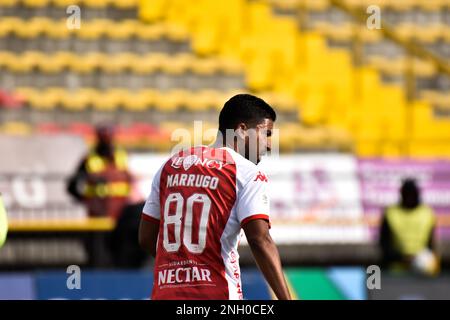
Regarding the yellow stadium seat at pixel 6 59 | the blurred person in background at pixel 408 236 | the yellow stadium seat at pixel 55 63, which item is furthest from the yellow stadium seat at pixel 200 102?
the blurred person in background at pixel 408 236

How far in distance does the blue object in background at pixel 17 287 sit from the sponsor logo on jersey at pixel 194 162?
216 inches

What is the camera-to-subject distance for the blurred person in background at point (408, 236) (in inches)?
611

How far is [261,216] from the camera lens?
6.67 meters

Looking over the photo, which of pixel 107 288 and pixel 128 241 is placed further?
pixel 128 241

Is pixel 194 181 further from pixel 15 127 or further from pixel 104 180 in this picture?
pixel 15 127

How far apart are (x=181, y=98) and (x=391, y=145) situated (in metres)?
3.69

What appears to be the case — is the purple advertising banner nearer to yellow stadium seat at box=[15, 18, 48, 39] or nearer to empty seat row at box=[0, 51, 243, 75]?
empty seat row at box=[0, 51, 243, 75]

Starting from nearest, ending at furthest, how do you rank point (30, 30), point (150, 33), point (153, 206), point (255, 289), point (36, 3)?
point (153, 206)
point (255, 289)
point (30, 30)
point (36, 3)
point (150, 33)

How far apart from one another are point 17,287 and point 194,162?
593 cm

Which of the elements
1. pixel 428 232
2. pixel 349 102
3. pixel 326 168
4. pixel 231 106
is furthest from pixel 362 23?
pixel 231 106

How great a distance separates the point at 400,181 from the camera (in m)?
18.2

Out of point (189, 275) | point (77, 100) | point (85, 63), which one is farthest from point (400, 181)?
point (189, 275)

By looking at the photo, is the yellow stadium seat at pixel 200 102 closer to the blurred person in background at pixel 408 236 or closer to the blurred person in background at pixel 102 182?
the blurred person in background at pixel 102 182

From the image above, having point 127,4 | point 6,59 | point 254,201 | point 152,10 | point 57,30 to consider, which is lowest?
point 254,201
